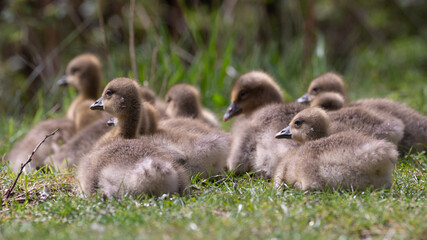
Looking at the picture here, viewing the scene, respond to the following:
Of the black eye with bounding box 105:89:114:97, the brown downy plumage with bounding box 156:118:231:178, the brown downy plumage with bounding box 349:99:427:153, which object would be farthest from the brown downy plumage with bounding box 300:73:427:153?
the black eye with bounding box 105:89:114:97

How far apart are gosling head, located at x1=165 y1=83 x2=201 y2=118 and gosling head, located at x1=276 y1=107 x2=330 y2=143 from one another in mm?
1745

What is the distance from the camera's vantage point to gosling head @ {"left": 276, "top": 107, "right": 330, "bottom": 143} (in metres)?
4.72

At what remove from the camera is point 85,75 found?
7.68m

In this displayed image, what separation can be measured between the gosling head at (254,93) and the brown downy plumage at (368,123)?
1.08 m

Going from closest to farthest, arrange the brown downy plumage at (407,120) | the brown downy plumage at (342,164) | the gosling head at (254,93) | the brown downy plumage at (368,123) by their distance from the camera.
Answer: the brown downy plumage at (342,164) < the brown downy plumage at (368,123) < the brown downy plumage at (407,120) < the gosling head at (254,93)

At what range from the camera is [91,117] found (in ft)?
22.0

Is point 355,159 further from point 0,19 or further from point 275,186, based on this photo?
point 0,19

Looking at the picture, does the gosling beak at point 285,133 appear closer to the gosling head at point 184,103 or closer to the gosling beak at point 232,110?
the gosling beak at point 232,110

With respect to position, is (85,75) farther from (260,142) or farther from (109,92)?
(260,142)

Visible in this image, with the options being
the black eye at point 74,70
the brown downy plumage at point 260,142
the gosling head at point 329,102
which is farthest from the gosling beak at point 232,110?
the black eye at point 74,70

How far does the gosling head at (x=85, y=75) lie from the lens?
7672 millimetres

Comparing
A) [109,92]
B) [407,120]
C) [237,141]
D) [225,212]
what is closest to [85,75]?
[109,92]

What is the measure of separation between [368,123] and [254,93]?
1.55 meters

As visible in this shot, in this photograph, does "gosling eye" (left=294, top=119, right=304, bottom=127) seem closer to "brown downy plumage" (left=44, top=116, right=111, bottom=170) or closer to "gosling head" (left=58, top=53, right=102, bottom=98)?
"brown downy plumage" (left=44, top=116, right=111, bottom=170)
